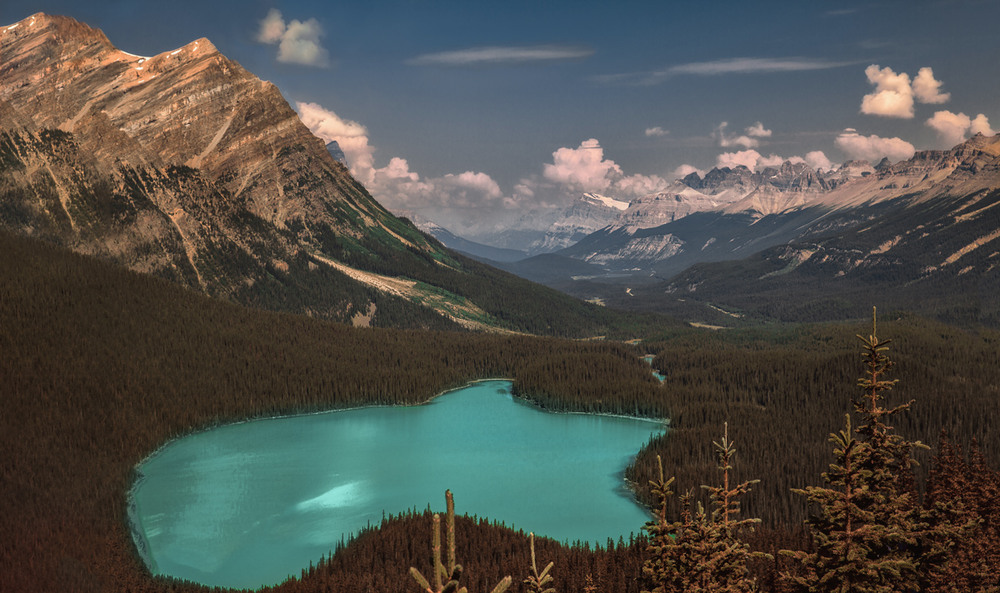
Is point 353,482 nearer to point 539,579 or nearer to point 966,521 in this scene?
point 966,521

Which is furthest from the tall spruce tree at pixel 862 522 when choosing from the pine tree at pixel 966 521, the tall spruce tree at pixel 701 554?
the pine tree at pixel 966 521

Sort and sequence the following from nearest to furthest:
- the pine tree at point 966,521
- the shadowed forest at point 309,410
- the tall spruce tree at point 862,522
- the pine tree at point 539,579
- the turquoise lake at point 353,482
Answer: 1. the pine tree at point 539,579
2. the tall spruce tree at point 862,522
3. the pine tree at point 966,521
4. the shadowed forest at point 309,410
5. the turquoise lake at point 353,482

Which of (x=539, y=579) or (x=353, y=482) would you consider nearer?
(x=539, y=579)

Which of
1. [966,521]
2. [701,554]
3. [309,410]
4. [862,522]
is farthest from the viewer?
[309,410]

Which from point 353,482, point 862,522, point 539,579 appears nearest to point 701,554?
point 862,522

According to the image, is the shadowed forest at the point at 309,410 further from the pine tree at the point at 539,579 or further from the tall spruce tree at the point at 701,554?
the pine tree at the point at 539,579

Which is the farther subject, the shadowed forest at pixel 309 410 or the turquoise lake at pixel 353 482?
the turquoise lake at pixel 353 482

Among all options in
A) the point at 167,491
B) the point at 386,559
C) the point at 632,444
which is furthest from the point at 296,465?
the point at 632,444
